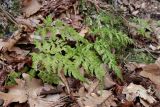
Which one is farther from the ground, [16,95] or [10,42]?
[10,42]

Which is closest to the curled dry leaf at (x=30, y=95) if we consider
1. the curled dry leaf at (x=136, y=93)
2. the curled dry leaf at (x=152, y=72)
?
the curled dry leaf at (x=136, y=93)

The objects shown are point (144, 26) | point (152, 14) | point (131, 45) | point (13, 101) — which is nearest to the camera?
point (13, 101)

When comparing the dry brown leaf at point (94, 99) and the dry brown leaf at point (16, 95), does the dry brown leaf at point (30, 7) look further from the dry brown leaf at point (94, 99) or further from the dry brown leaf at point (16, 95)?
the dry brown leaf at point (94, 99)

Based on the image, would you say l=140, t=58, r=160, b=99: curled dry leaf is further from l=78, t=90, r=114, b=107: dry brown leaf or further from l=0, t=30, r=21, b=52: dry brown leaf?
l=0, t=30, r=21, b=52: dry brown leaf

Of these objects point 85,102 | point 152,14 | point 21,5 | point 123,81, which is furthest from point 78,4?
point 85,102

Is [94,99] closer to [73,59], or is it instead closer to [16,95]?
[73,59]

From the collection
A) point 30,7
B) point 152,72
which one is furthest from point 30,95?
point 30,7

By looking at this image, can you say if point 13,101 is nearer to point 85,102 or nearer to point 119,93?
point 85,102
